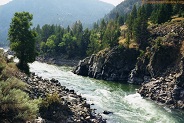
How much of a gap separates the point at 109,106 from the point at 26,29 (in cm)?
2500

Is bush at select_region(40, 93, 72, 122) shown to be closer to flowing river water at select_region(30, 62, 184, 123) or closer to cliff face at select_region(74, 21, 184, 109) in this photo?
flowing river water at select_region(30, 62, 184, 123)

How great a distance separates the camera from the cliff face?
6669 cm

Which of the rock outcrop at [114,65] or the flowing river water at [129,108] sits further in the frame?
the rock outcrop at [114,65]

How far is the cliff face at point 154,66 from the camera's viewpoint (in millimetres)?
66688

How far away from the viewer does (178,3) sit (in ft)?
375

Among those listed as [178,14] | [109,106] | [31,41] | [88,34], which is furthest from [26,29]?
[88,34]

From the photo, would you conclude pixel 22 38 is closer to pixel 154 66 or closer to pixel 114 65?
pixel 154 66

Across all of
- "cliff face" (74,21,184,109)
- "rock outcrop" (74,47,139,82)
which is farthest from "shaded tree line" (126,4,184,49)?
"rock outcrop" (74,47,139,82)

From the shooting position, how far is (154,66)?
279 ft

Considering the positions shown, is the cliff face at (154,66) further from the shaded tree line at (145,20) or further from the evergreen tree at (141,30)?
the shaded tree line at (145,20)

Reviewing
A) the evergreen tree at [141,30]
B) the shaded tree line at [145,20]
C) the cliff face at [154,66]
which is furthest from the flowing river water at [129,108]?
the shaded tree line at [145,20]

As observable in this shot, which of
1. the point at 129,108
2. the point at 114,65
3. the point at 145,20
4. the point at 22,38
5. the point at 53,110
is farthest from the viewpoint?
the point at 145,20

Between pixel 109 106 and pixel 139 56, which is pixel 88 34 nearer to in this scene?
pixel 139 56

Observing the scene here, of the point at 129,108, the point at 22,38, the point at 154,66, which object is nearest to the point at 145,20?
the point at 154,66
